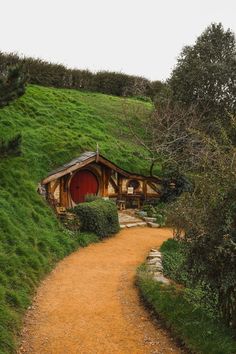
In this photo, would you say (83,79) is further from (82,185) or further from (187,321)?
(187,321)

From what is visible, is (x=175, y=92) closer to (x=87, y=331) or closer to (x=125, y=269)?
(x=125, y=269)

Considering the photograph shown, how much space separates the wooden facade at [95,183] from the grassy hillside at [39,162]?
973 mm

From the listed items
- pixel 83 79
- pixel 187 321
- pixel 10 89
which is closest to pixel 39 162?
pixel 10 89

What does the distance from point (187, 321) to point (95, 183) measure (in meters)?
14.0

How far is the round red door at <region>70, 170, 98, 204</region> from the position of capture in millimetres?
20672

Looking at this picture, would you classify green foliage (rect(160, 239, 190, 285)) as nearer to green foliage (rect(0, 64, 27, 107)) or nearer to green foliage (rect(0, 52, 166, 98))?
green foliage (rect(0, 64, 27, 107))

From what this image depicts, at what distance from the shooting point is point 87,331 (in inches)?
323

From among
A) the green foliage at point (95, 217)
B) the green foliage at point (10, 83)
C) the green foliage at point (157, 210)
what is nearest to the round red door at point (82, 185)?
the green foliage at point (157, 210)

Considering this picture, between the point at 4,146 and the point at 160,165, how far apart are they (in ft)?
46.3

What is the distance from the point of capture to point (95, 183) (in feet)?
70.3

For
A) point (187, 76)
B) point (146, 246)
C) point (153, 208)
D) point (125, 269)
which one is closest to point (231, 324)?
point (125, 269)

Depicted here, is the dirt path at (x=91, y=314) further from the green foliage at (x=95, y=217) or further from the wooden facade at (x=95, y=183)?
the wooden facade at (x=95, y=183)

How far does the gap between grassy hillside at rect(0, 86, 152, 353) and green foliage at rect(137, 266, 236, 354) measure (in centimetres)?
315

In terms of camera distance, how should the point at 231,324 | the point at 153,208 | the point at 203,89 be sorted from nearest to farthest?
the point at 231,324 < the point at 153,208 < the point at 203,89
